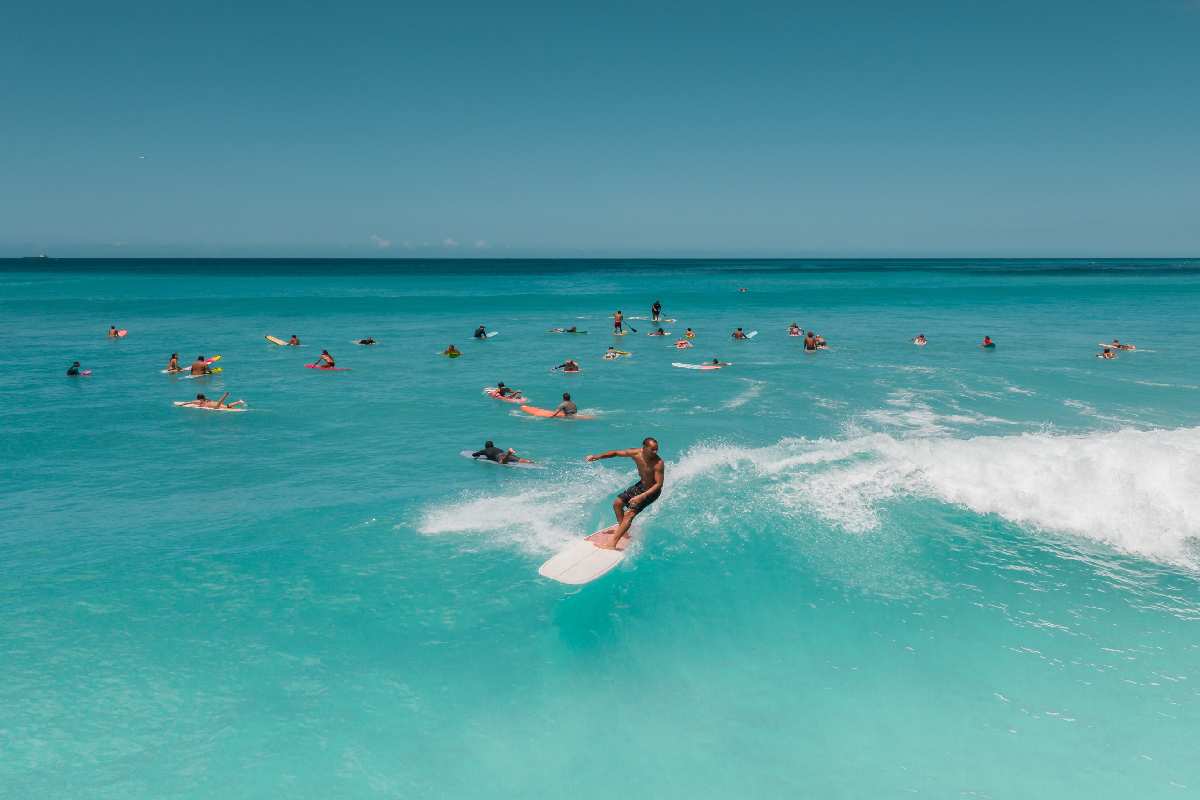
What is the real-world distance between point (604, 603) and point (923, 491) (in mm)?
10616

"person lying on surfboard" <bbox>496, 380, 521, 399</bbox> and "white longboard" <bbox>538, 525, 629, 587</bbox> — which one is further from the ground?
"person lying on surfboard" <bbox>496, 380, 521, 399</bbox>

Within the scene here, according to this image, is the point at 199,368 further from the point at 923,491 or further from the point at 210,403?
the point at 923,491

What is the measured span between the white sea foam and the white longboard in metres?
1.25

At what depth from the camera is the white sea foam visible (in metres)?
16.7

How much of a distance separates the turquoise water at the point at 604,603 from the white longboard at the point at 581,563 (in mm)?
398

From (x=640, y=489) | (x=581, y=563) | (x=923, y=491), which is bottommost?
(x=581, y=563)

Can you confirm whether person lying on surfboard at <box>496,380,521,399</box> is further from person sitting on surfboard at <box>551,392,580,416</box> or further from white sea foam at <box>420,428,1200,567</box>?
white sea foam at <box>420,428,1200,567</box>

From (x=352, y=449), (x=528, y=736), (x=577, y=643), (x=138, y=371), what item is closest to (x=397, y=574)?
(x=577, y=643)

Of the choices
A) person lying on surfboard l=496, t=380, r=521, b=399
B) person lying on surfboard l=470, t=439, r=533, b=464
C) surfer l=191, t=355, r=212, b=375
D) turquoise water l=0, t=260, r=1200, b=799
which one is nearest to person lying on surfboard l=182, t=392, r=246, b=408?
turquoise water l=0, t=260, r=1200, b=799

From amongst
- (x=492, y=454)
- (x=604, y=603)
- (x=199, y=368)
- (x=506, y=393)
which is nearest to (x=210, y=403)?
(x=199, y=368)

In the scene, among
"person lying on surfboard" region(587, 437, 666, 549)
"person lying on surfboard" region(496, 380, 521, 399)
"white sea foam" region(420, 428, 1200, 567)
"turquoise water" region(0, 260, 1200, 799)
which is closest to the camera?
"turquoise water" region(0, 260, 1200, 799)

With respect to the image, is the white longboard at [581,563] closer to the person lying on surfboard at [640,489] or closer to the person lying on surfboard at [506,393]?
the person lying on surfboard at [640,489]

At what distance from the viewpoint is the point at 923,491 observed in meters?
19.1

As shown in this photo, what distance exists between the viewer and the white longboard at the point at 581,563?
14.0 metres
